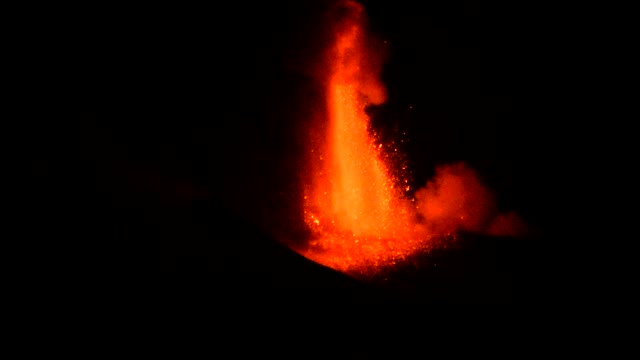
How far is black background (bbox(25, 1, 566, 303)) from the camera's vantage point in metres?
2.65

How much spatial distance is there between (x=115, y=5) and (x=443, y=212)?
378cm

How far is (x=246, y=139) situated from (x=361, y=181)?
1.33m

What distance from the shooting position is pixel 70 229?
2576 mm

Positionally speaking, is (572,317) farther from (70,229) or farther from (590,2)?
(590,2)

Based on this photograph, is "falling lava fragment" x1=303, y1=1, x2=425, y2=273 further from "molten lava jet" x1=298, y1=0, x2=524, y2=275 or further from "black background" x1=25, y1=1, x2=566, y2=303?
"black background" x1=25, y1=1, x2=566, y2=303

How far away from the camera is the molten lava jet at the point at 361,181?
517cm

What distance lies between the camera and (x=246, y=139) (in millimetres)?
5266

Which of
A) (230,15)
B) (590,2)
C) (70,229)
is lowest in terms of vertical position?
(70,229)

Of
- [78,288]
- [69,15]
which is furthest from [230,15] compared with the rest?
[78,288]

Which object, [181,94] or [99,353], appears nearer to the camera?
[99,353]

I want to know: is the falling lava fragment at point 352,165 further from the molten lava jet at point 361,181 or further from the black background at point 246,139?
the black background at point 246,139

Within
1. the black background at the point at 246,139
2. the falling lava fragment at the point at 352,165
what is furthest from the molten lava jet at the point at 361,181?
the black background at the point at 246,139

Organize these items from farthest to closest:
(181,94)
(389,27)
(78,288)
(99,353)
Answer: (389,27), (181,94), (78,288), (99,353)

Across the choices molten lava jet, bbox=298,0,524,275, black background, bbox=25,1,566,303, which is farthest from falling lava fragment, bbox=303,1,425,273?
black background, bbox=25,1,566,303
